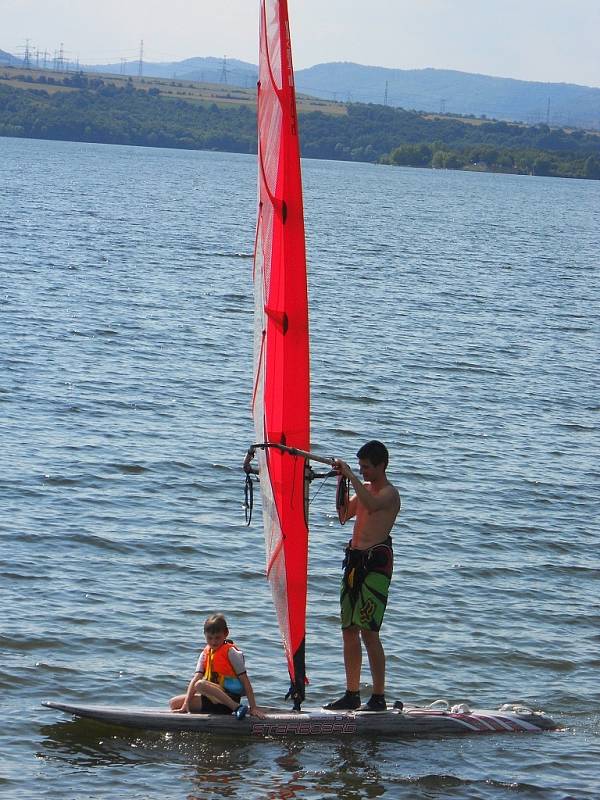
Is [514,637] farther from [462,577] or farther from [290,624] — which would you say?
[290,624]

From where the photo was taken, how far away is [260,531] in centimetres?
1683

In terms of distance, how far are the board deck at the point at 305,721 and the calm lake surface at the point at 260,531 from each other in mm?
106

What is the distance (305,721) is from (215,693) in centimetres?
78

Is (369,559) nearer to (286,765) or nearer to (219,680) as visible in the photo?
(219,680)

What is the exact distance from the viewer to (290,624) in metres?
9.99

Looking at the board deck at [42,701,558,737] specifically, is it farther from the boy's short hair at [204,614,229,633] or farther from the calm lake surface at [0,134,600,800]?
the boy's short hair at [204,614,229,633]

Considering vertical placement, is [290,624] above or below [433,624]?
above

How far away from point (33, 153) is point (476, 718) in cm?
16382

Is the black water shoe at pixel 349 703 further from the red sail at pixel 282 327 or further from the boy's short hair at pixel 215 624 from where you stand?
the boy's short hair at pixel 215 624

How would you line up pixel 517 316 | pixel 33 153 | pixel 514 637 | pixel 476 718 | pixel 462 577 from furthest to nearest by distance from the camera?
pixel 33 153, pixel 517 316, pixel 462 577, pixel 514 637, pixel 476 718

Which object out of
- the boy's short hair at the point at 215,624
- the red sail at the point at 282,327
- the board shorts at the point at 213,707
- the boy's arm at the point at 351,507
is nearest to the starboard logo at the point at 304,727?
the board shorts at the point at 213,707

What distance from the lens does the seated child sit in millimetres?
10250

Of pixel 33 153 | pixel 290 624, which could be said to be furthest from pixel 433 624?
pixel 33 153

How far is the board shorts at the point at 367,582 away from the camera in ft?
33.2
